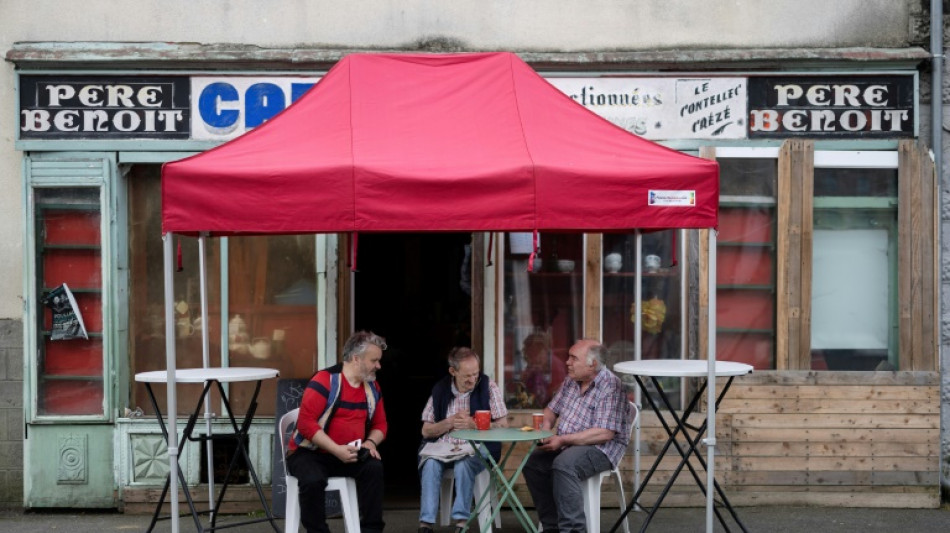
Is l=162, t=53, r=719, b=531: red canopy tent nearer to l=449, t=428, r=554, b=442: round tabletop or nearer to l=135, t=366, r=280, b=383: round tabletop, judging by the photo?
l=135, t=366, r=280, b=383: round tabletop

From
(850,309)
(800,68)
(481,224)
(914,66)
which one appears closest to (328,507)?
(481,224)

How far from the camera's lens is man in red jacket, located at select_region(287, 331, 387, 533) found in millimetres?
6668

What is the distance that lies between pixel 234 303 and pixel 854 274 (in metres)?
4.53

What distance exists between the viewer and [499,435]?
661 centimetres

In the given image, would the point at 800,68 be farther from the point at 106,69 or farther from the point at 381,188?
the point at 106,69

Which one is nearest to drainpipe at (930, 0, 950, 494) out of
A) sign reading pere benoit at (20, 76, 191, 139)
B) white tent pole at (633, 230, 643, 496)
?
white tent pole at (633, 230, 643, 496)

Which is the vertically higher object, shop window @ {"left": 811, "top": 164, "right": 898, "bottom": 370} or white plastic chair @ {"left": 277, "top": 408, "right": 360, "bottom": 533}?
shop window @ {"left": 811, "top": 164, "right": 898, "bottom": 370}

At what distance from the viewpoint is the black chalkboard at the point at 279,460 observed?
313 inches

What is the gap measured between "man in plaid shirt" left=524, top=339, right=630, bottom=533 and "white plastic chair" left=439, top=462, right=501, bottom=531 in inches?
10.0

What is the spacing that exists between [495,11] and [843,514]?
4.33 m

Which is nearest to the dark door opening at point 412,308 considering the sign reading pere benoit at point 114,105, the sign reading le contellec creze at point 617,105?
the sign reading le contellec creze at point 617,105

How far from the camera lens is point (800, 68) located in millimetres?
8578

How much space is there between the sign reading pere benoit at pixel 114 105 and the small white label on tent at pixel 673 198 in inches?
150

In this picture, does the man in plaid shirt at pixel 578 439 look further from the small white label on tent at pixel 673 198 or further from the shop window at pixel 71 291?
the shop window at pixel 71 291
